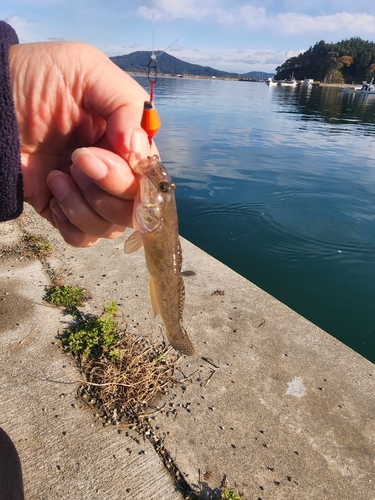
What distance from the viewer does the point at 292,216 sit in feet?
31.9

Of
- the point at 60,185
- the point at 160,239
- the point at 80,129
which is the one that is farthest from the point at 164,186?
the point at 80,129

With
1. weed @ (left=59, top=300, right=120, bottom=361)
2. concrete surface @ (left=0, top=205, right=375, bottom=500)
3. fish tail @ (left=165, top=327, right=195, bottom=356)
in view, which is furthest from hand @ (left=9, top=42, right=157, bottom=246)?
concrete surface @ (left=0, top=205, right=375, bottom=500)

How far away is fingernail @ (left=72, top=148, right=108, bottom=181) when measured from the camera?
1898 millimetres

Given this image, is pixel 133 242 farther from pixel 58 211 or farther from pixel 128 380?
pixel 128 380

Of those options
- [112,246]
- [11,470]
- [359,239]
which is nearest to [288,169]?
[359,239]

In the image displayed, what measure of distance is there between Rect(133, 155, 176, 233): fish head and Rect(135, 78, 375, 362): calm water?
15.0ft

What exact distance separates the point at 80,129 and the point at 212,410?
271 cm

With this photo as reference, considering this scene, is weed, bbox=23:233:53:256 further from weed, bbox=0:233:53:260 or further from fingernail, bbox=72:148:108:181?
fingernail, bbox=72:148:108:181

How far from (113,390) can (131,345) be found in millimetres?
597

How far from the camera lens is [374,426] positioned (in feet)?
11.0

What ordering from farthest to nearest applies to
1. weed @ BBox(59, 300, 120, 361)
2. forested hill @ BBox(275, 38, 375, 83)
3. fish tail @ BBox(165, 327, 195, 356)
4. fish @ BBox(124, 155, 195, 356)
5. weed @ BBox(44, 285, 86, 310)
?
forested hill @ BBox(275, 38, 375, 83), weed @ BBox(44, 285, 86, 310), weed @ BBox(59, 300, 120, 361), fish tail @ BBox(165, 327, 195, 356), fish @ BBox(124, 155, 195, 356)

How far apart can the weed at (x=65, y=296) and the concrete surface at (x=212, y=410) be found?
131 millimetres

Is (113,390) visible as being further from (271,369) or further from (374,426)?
(374,426)

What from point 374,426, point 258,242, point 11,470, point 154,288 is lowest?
point 258,242
